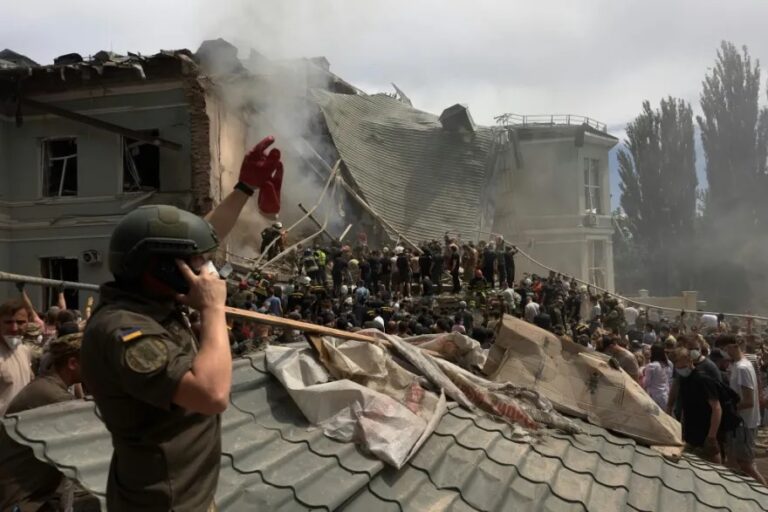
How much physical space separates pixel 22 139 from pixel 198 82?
226 inches

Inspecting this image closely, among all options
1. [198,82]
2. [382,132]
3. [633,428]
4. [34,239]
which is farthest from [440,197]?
[633,428]

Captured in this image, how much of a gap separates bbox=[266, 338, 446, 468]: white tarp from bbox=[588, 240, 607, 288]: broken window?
29.2 meters

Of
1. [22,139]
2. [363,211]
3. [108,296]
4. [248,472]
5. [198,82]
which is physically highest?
[198,82]

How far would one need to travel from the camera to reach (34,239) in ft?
63.4

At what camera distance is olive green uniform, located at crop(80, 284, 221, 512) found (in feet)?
5.65

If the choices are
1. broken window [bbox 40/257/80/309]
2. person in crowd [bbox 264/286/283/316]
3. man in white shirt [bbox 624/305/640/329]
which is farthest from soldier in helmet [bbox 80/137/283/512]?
man in white shirt [bbox 624/305/640/329]

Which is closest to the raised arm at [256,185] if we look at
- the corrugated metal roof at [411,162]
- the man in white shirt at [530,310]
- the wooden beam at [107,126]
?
the man in white shirt at [530,310]

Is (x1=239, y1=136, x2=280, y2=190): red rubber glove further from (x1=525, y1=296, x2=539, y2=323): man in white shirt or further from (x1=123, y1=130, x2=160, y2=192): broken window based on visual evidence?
(x1=123, y1=130, x2=160, y2=192): broken window

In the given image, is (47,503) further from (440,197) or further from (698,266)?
(698,266)

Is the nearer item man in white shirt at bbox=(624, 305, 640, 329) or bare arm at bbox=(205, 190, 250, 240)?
bare arm at bbox=(205, 190, 250, 240)

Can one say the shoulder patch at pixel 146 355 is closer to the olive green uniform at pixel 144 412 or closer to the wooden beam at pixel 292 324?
the olive green uniform at pixel 144 412

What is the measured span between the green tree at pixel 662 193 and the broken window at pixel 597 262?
1566 centimetres

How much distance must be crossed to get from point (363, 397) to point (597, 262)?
99.2 feet

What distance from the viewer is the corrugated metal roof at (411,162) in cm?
2545
